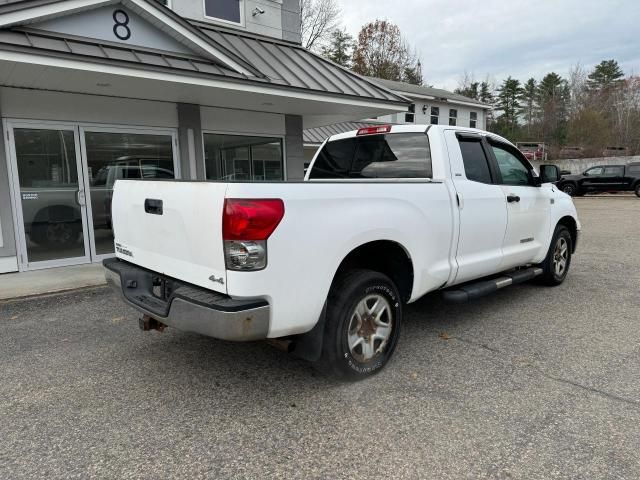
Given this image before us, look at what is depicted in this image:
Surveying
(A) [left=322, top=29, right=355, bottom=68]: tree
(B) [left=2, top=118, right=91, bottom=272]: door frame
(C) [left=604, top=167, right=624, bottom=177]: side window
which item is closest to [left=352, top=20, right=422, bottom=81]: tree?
(A) [left=322, top=29, right=355, bottom=68]: tree

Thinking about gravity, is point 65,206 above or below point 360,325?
above

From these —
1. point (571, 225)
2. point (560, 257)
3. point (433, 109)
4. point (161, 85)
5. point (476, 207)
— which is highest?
point (433, 109)

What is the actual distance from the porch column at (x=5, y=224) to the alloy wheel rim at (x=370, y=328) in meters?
6.37

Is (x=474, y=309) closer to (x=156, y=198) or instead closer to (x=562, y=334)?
(x=562, y=334)

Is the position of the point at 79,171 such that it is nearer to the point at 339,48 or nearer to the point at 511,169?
the point at 511,169

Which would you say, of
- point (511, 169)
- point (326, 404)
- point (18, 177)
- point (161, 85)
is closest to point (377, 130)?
point (511, 169)

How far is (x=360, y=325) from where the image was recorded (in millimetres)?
3373

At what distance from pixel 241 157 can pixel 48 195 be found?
12.7ft

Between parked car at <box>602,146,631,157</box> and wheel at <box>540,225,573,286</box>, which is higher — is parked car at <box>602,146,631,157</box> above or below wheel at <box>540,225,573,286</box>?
above

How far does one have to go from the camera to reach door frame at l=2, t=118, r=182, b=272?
23.2ft

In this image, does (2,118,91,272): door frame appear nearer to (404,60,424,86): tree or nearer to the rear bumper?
the rear bumper

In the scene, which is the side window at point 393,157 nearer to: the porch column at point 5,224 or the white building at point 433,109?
the porch column at point 5,224

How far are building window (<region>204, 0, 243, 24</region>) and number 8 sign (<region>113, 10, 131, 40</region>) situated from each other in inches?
114

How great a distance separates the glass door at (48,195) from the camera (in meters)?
7.20
